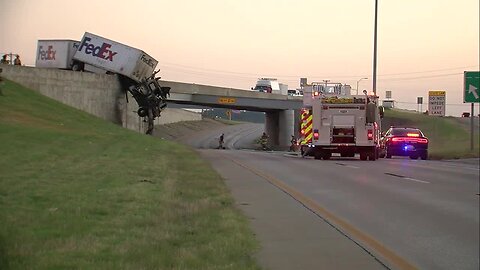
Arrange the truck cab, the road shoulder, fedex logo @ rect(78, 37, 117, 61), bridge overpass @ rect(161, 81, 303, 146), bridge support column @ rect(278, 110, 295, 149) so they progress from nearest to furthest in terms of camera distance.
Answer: the road shoulder < fedex logo @ rect(78, 37, 117, 61) < bridge overpass @ rect(161, 81, 303, 146) < bridge support column @ rect(278, 110, 295, 149) < the truck cab

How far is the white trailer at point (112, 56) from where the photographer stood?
4569 cm

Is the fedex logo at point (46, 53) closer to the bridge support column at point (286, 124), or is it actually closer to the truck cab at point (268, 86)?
the bridge support column at point (286, 124)

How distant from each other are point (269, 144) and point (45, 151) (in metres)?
49.6

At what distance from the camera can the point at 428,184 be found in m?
15.2

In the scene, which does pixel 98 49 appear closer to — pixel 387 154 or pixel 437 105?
pixel 387 154

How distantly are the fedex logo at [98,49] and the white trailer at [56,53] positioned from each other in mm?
1199

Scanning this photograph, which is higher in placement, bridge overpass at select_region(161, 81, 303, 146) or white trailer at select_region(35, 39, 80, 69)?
white trailer at select_region(35, 39, 80, 69)

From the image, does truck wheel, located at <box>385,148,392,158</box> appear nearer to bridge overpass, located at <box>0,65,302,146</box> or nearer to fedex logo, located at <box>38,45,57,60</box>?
bridge overpass, located at <box>0,65,302,146</box>

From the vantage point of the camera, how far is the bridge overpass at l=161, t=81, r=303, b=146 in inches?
2424

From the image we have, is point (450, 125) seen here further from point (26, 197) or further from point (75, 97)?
point (75, 97)

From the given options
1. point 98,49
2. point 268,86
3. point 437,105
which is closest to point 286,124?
point 268,86

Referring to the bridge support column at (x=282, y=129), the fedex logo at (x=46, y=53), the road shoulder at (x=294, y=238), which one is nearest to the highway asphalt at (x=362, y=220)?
the road shoulder at (x=294, y=238)

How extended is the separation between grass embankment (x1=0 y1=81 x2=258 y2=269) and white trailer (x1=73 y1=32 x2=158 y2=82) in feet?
92.5

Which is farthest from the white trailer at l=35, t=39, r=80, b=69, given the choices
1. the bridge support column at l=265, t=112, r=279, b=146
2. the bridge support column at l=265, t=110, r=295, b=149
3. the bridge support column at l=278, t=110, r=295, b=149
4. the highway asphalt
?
the highway asphalt
